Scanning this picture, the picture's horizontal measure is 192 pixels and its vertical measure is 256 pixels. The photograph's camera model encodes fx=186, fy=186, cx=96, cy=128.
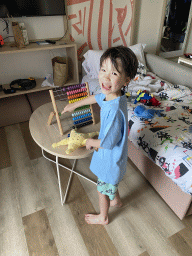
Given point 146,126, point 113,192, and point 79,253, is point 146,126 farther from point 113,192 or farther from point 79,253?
point 79,253

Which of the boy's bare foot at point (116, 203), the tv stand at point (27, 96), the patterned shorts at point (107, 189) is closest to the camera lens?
the patterned shorts at point (107, 189)

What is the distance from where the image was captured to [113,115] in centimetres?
84

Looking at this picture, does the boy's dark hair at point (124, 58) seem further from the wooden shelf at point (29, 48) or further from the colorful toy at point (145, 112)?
the wooden shelf at point (29, 48)

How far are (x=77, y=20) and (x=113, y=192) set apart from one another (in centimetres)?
225

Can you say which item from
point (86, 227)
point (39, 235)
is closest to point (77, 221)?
point (86, 227)

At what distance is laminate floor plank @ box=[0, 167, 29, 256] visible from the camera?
1153 mm

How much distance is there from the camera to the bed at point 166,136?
3.90ft

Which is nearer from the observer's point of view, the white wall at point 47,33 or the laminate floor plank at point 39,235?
the laminate floor plank at point 39,235

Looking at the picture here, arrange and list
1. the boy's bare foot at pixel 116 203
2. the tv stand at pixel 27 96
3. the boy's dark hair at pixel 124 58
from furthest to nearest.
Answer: the tv stand at pixel 27 96, the boy's bare foot at pixel 116 203, the boy's dark hair at pixel 124 58

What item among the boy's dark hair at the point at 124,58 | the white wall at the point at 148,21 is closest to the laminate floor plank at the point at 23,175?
the boy's dark hair at the point at 124,58

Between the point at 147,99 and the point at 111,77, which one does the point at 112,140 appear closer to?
the point at 111,77

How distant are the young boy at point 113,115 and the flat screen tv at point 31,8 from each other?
176 cm

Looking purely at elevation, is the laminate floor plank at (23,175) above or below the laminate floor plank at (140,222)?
above

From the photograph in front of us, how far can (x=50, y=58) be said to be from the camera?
2605 millimetres
